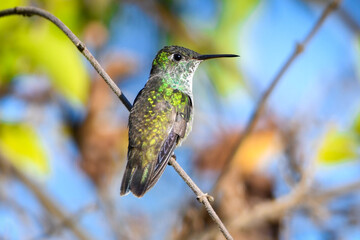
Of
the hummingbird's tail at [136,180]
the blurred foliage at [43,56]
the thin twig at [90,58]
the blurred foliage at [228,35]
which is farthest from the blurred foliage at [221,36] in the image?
the thin twig at [90,58]

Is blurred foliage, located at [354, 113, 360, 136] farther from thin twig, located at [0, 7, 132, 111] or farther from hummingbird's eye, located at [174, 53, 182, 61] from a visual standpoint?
thin twig, located at [0, 7, 132, 111]

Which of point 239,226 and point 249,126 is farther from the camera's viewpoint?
point 239,226

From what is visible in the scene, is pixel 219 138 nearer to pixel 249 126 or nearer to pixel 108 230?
pixel 108 230

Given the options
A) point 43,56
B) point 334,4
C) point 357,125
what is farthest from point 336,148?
point 43,56

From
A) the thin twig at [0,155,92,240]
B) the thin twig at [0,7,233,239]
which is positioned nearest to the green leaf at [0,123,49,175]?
the thin twig at [0,155,92,240]

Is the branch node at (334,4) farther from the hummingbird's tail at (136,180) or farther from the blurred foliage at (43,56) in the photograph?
the blurred foliage at (43,56)

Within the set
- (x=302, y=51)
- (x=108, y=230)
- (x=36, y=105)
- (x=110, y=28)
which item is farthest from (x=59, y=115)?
(x=302, y=51)
